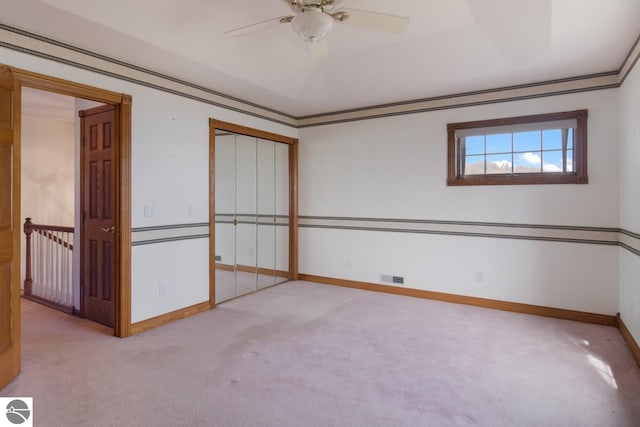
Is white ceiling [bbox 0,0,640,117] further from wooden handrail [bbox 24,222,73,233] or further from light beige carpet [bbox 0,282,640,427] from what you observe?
light beige carpet [bbox 0,282,640,427]

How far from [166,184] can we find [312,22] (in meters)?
2.24

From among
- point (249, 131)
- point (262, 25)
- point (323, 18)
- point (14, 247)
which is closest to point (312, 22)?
point (323, 18)

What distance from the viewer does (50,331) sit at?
329cm

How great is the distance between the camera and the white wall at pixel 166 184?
328 cm

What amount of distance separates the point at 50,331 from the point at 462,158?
4.61 m

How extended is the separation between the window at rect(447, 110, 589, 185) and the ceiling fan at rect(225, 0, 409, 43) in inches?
89.3

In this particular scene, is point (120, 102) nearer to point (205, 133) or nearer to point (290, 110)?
point (205, 133)

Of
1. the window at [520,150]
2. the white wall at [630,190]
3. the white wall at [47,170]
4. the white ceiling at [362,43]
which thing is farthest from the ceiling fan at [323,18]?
the white wall at [47,170]

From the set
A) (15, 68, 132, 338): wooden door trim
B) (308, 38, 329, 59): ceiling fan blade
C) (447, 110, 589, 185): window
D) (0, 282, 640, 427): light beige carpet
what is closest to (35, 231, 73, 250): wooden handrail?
(0, 282, 640, 427): light beige carpet

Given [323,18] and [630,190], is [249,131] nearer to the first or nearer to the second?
[323,18]

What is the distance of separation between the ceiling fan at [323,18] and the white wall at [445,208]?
2359 millimetres

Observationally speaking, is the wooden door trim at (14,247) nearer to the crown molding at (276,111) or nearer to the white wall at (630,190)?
the crown molding at (276,111)

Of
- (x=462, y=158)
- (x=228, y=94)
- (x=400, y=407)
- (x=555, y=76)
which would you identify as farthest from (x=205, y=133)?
(x=555, y=76)

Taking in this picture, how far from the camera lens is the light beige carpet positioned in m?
2.05
